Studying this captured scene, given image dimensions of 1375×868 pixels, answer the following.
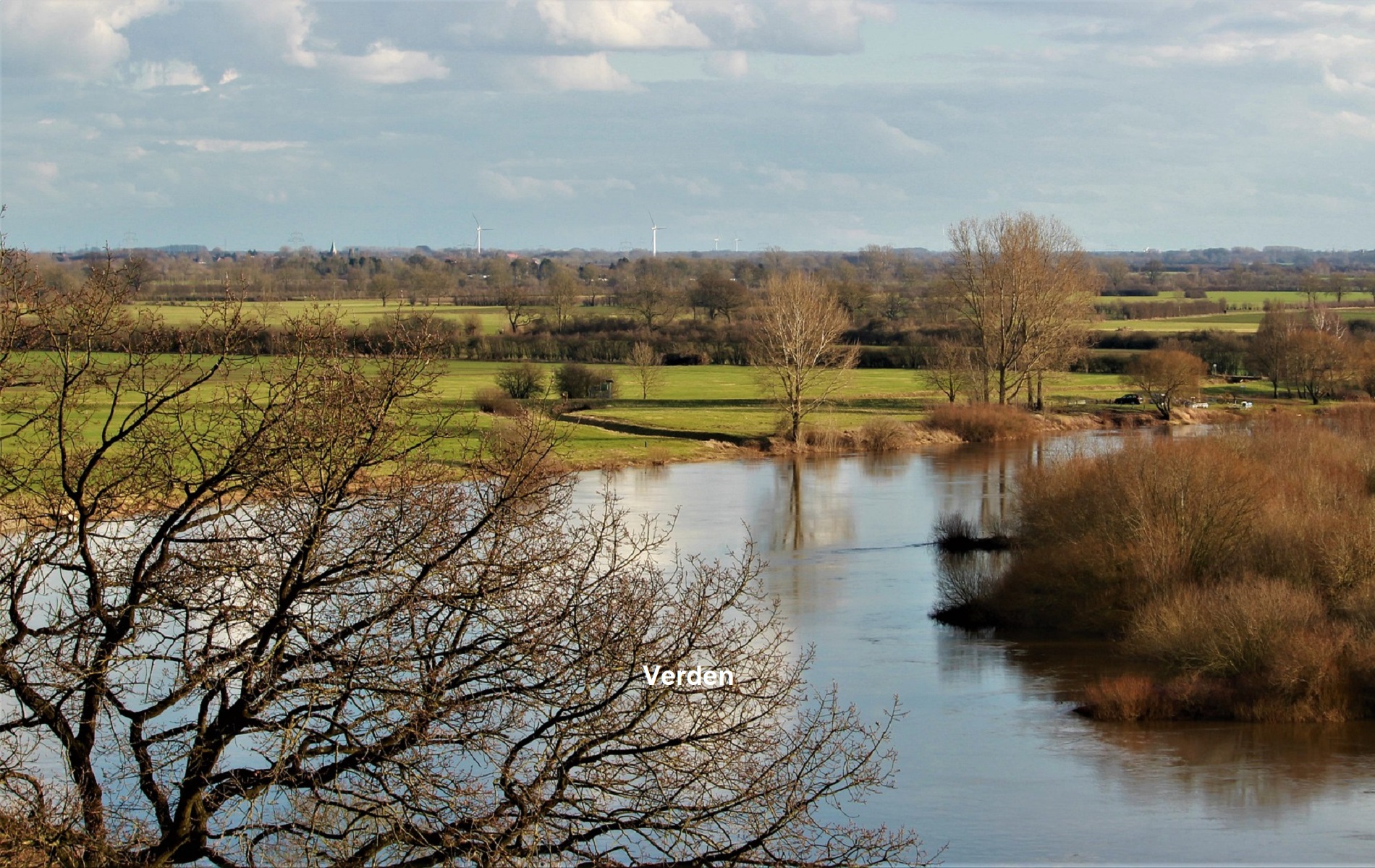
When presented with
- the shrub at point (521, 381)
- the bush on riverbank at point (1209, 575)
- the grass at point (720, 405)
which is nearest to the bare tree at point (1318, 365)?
the grass at point (720, 405)

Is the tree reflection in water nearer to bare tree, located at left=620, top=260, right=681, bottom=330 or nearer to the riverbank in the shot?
the riverbank

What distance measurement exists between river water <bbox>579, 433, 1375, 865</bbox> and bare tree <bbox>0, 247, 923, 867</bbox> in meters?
6.01

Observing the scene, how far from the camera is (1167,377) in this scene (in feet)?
191

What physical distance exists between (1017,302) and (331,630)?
54.5 m

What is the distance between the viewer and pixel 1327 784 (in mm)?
16766

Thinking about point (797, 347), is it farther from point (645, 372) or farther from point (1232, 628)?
point (1232, 628)

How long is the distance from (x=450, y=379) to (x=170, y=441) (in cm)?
5145

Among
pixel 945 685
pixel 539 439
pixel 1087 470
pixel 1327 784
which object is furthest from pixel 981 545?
pixel 539 439

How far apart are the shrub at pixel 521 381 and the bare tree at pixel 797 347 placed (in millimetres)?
8810

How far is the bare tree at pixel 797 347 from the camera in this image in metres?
51.3

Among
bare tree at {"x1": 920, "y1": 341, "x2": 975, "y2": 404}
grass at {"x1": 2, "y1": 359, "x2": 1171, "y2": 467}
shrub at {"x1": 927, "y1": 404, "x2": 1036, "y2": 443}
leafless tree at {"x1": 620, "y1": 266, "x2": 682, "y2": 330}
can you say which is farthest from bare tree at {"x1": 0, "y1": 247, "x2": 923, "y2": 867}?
leafless tree at {"x1": 620, "y1": 266, "x2": 682, "y2": 330}

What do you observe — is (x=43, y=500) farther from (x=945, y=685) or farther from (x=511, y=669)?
(x=945, y=685)

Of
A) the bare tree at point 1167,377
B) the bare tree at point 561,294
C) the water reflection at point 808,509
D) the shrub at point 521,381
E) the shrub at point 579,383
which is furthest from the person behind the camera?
the bare tree at point 561,294

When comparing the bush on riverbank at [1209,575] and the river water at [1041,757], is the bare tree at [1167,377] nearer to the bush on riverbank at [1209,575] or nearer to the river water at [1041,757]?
the bush on riverbank at [1209,575]
